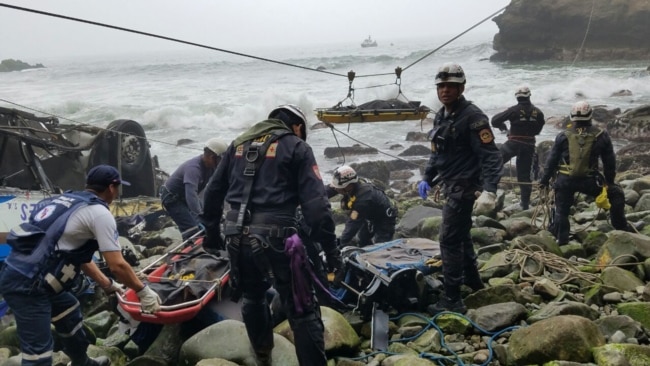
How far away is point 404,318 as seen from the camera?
439 cm

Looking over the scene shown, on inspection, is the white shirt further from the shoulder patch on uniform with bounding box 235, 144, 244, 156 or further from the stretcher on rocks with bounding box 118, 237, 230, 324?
the shoulder patch on uniform with bounding box 235, 144, 244, 156

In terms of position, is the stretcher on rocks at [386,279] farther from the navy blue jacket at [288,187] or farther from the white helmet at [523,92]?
the white helmet at [523,92]

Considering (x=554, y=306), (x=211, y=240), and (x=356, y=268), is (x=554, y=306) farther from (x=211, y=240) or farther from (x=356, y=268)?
(x=211, y=240)

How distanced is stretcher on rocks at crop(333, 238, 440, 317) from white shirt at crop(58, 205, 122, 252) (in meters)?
1.83

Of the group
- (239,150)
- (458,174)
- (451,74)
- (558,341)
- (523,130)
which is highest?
(451,74)

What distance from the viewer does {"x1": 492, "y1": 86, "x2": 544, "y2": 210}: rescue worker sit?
866 centimetres

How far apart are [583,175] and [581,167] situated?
0.34 ft

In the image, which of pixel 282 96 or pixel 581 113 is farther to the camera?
pixel 282 96

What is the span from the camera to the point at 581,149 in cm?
581

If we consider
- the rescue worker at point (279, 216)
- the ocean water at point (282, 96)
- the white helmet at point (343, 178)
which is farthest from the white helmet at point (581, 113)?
the ocean water at point (282, 96)

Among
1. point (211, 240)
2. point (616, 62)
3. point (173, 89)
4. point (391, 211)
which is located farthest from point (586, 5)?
point (211, 240)

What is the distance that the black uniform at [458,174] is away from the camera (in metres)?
4.24

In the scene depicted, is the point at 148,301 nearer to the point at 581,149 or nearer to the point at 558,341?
the point at 558,341

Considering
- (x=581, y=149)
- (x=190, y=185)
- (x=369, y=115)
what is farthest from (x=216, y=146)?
(x=581, y=149)
